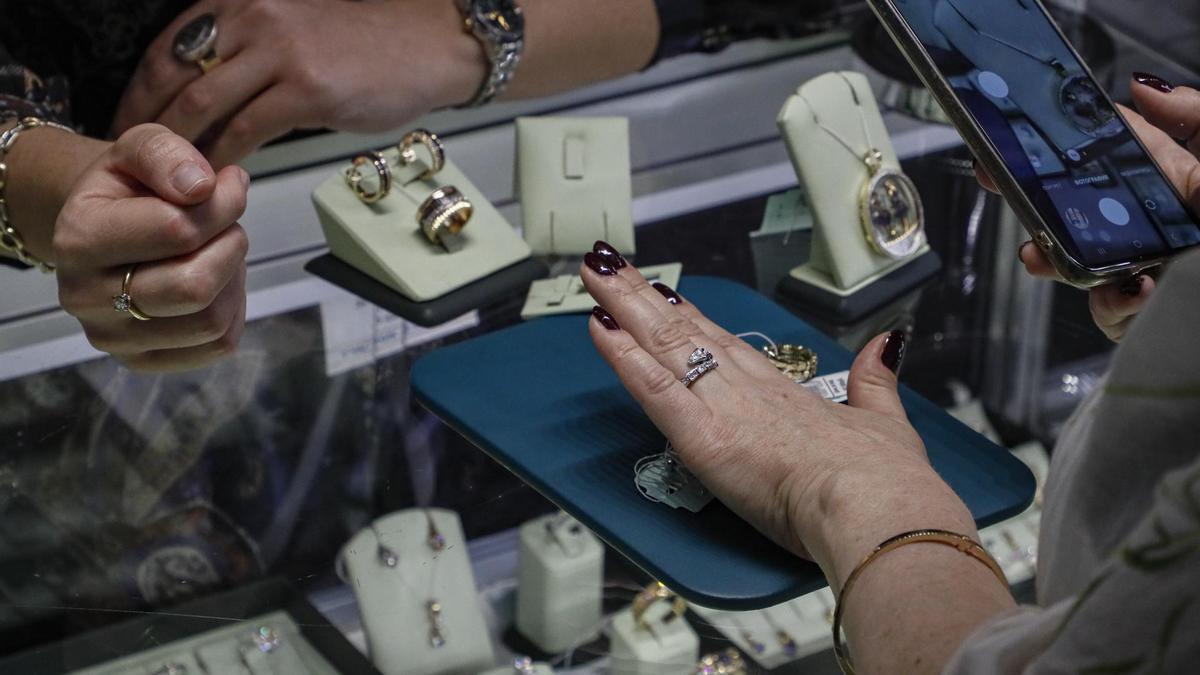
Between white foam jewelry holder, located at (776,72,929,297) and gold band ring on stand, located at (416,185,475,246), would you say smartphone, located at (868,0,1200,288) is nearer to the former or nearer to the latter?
white foam jewelry holder, located at (776,72,929,297)

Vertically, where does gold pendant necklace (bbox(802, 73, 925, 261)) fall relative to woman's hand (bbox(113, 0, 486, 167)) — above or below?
below

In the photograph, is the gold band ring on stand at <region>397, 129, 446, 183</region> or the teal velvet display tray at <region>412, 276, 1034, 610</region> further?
the gold band ring on stand at <region>397, 129, 446, 183</region>

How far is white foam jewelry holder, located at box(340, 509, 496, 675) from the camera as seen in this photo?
2.26 ft

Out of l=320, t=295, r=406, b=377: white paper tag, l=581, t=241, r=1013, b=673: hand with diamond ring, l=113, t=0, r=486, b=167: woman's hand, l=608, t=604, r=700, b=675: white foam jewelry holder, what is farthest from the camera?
l=113, t=0, r=486, b=167: woman's hand

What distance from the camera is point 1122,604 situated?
0.41m

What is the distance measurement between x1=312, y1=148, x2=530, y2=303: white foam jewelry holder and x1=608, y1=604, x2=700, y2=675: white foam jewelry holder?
1.12 ft

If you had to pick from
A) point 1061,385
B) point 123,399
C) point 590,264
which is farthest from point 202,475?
point 1061,385

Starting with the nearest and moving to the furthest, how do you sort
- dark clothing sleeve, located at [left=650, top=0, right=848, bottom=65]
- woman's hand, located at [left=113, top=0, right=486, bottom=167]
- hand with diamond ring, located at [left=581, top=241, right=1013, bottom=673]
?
hand with diamond ring, located at [left=581, top=241, right=1013, bottom=673], woman's hand, located at [left=113, top=0, right=486, bottom=167], dark clothing sleeve, located at [left=650, top=0, right=848, bottom=65]

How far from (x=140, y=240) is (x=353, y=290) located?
19 centimetres

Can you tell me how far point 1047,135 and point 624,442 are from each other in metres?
0.31

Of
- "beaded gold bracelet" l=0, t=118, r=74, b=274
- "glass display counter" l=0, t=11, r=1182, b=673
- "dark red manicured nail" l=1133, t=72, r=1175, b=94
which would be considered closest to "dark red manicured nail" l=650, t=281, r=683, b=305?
"glass display counter" l=0, t=11, r=1182, b=673

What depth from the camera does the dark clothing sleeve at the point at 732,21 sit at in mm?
1238

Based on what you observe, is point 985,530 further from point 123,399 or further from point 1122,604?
point 123,399

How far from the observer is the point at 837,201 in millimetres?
948
